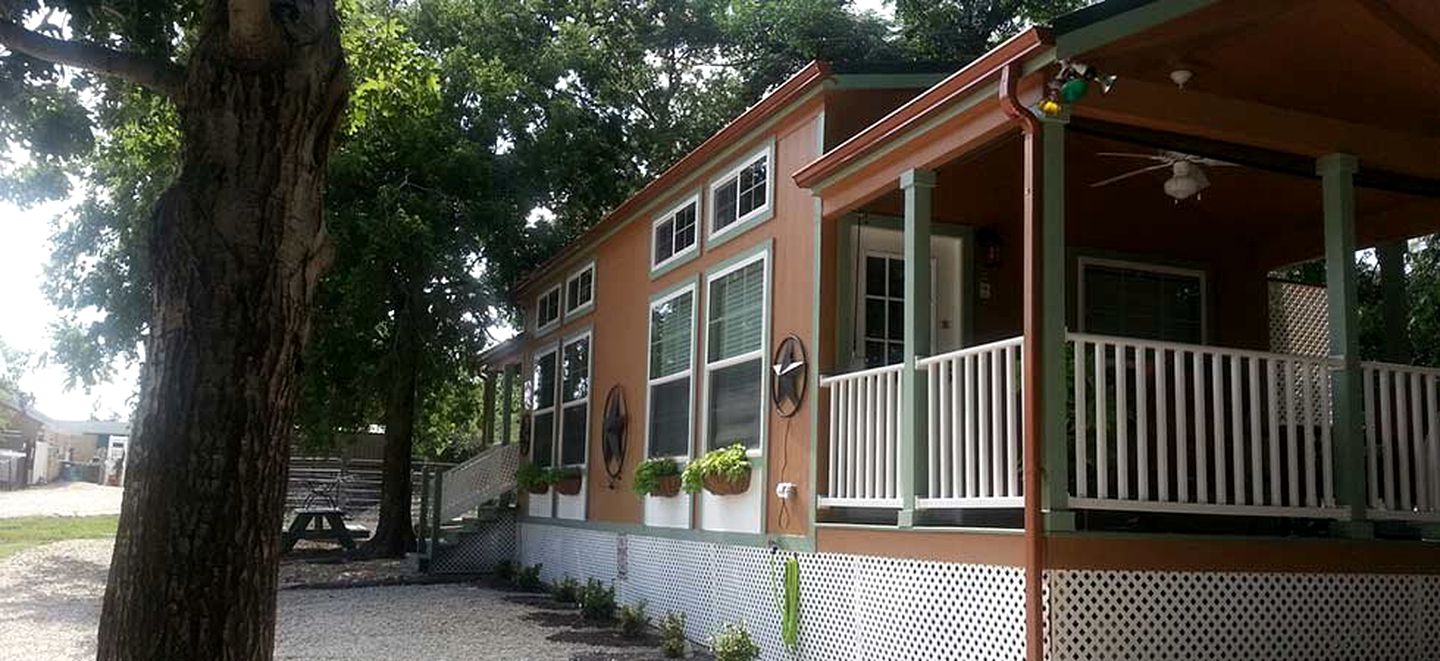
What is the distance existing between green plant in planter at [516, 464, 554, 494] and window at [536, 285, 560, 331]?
6.12 feet

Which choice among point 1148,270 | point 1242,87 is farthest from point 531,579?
point 1242,87

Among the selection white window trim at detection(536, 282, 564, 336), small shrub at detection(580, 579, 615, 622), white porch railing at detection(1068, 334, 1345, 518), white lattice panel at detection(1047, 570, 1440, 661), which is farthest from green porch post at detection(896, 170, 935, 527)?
white window trim at detection(536, 282, 564, 336)

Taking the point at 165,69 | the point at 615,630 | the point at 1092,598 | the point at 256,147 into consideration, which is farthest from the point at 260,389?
the point at 615,630

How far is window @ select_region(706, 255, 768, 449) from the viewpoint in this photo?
8789 millimetres

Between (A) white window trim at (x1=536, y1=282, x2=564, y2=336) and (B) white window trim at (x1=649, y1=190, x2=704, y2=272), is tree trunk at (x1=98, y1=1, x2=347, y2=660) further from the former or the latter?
(A) white window trim at (x1=536, y1=282, x2=564, y2=336)

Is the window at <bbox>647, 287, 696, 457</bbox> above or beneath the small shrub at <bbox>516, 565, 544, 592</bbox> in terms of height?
above

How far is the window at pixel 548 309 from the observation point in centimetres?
1477

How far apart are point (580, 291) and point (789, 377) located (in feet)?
20.0

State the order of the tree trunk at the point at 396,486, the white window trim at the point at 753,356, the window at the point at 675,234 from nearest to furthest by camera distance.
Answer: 1. the white window trim at the point at 753,356
2. the window at the point at 675,234
3. the tree trunk at the point at 396,486

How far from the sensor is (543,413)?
14.8 meters

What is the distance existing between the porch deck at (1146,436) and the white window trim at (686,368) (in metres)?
2.86

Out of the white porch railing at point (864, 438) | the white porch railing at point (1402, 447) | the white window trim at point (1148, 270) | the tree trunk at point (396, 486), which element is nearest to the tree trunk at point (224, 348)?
the white porch railing at point (864, 438)

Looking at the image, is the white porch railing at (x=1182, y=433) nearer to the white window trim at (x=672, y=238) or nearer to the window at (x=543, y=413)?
the white window trim at (x=672, y=238)

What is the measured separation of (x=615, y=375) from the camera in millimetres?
12047
